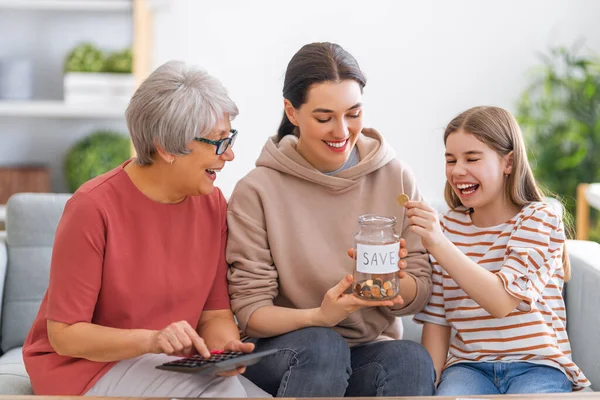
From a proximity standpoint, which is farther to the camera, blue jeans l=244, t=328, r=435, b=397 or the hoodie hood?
the hoodie hood

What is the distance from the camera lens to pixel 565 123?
12.6 feet

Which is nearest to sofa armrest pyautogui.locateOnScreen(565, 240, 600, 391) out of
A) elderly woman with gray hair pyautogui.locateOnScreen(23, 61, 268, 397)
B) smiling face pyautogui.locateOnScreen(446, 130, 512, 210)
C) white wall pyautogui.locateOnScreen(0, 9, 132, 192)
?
smiling face pyautogui.locateOnScreen(446, 130, 512, 210)

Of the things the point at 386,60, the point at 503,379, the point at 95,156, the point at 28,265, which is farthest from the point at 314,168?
the point at 386,60

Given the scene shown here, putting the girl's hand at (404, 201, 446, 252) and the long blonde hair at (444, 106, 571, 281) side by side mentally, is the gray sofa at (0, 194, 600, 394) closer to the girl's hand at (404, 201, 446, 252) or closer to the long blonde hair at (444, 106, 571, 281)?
the long blonde hair at (444, 106, 571, 281)

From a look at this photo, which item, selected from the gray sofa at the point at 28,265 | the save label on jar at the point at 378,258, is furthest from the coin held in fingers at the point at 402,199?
the gray sofa at the point at 28,265

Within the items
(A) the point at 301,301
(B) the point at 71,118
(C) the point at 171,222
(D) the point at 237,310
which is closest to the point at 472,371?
(A) the point at 301,301

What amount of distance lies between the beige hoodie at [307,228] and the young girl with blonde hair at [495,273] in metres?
0.12

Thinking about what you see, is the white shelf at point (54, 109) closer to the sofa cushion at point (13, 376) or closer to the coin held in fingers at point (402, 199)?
the sofa cushion at point (13, 376)

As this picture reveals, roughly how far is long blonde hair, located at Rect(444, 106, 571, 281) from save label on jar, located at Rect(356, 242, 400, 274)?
42cm

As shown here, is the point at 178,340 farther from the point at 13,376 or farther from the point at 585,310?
the point at 585,310

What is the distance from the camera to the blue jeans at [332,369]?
5.92 feet

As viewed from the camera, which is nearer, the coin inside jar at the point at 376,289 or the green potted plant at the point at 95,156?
the coin inside jar at the point at 376,289

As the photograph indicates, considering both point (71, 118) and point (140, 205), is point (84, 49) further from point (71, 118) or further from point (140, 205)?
point (140, 205)

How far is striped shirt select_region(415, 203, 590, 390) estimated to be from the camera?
1889 mm
